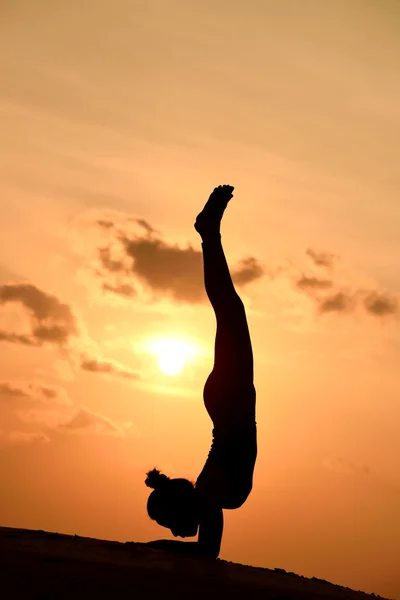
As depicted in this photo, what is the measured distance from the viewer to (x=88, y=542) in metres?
16.5

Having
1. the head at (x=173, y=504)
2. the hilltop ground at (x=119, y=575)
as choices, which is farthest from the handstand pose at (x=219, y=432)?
the hilltop ground at (x=119, y=575)

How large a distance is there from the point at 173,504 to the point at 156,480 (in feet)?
1.86

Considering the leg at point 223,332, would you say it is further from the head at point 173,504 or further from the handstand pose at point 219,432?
the head at point 173,504

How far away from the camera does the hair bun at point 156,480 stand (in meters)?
17.5

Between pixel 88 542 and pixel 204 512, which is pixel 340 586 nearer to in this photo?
pixel 204 512

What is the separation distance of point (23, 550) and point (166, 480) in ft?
11.7

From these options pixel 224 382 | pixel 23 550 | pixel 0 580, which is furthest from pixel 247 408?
pixel 0 580

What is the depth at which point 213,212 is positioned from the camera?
63.3ft

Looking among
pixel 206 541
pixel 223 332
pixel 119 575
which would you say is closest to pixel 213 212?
pixel 223 332

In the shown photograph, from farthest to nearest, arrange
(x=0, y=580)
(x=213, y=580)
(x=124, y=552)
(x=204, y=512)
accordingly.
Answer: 1. (x=204, y=512)
2. (x=124, y=552)
3. (x=213, y=580)
4. (x=0, y=580)

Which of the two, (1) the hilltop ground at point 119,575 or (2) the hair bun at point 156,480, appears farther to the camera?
(2) the hair bun at point 156,480

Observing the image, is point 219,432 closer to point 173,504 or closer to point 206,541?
point 173,504

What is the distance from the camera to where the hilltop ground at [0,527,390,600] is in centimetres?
1323

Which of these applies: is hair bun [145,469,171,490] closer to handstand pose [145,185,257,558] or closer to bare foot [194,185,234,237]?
handstand pose [145,185,257,558]
